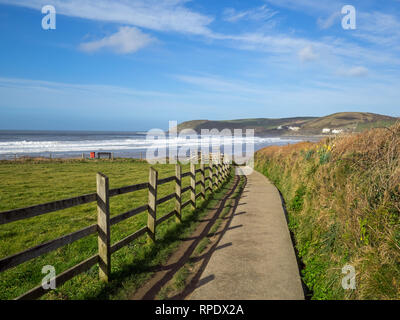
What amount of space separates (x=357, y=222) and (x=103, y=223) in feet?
11.8

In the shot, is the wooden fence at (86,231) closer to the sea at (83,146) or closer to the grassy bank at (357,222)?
the grassy bank at (357,222)

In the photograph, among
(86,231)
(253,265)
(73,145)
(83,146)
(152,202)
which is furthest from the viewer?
(73,145)

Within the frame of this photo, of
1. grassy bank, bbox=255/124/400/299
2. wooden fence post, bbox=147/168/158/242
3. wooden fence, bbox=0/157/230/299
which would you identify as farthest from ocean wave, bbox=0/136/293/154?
grassy bank, bbox=255/124/400/299

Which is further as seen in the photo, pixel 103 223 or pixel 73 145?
pixel 73 145

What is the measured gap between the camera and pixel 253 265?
4898mm

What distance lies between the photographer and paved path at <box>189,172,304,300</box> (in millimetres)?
3979

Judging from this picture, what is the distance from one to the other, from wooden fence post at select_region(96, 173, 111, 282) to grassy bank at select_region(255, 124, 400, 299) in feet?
9.74

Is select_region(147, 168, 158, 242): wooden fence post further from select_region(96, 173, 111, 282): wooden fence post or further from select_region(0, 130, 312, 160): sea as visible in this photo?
select_region(0, 130, 312, 160): sea

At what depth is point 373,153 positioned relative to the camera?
557cm

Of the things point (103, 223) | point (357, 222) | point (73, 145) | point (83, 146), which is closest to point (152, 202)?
point (103, 223)

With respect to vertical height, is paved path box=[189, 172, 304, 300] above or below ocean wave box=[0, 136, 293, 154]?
below

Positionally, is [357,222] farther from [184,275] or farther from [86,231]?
[86,231]
